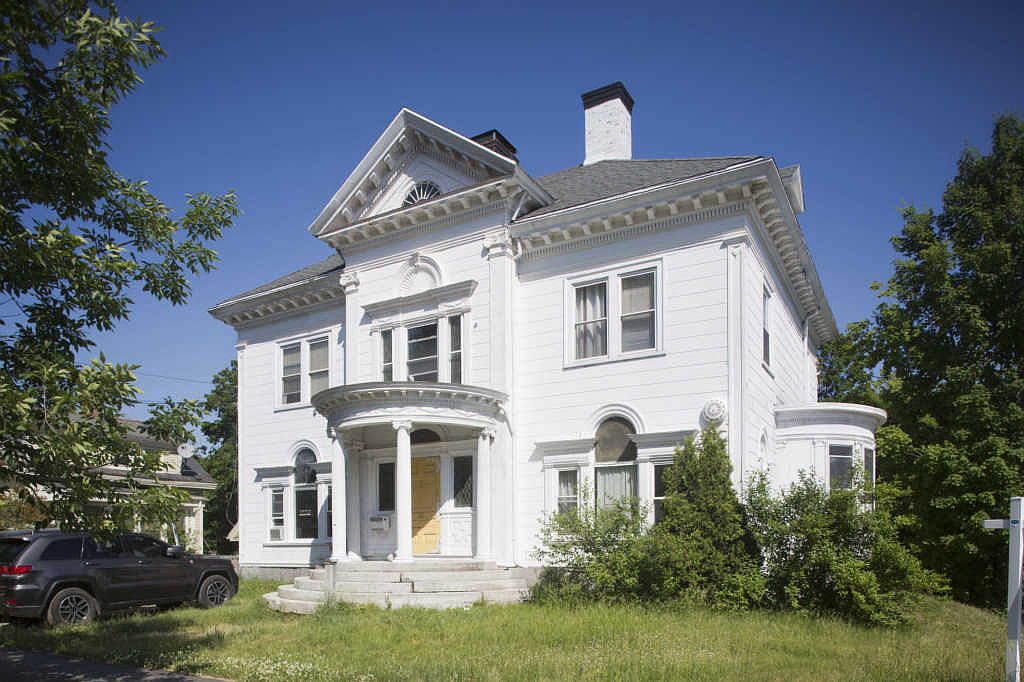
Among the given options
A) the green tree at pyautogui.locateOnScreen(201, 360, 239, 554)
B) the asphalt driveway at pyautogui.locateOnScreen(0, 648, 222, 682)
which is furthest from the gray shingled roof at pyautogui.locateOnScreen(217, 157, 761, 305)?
the green tree at pyautogui.locateOnScreen(201, 360, 239, 554)

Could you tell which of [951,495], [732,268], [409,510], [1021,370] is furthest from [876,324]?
[409,510]

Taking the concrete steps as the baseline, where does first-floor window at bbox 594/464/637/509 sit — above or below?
above

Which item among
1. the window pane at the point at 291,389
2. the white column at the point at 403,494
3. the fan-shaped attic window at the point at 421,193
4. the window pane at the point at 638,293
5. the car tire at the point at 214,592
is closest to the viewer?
the white column at the point at 403,494

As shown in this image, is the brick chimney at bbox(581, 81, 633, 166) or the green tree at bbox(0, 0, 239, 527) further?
the brick chimney at bbox(581, 81, 633, 166)

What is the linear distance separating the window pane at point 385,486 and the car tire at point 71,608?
6325 millimetres

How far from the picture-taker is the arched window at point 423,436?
707 inches

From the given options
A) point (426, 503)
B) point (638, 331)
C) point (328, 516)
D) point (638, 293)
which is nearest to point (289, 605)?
point (426, 503)

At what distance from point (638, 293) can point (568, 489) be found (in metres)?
4.20

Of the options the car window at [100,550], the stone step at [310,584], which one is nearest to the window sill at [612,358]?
the stone step at [310,584]

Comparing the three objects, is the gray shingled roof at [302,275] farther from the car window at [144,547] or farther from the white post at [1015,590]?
the white post at [1015,590]

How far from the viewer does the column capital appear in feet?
64.2

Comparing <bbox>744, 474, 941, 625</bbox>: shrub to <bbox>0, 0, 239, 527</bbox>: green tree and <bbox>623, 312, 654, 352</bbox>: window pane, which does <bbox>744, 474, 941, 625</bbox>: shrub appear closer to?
<bbox>623, 312, 654, 352</bbox>: window pane

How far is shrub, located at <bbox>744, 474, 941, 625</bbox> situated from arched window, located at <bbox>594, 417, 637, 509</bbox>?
272cm

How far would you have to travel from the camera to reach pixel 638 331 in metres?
16.0
